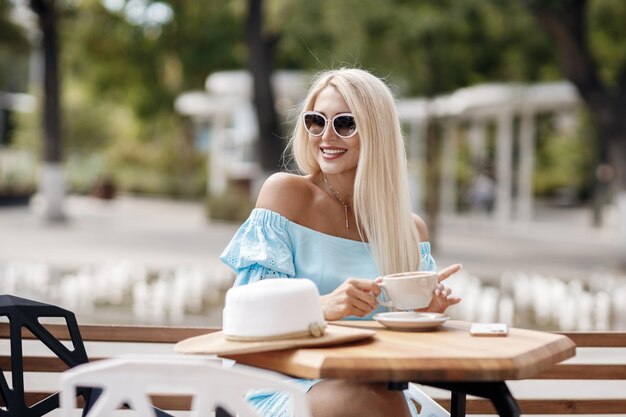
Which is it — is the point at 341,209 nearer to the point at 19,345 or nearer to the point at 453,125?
the point at 19,345

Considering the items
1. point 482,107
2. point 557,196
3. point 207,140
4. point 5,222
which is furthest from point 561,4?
point 207,140

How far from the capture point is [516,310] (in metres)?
11.9

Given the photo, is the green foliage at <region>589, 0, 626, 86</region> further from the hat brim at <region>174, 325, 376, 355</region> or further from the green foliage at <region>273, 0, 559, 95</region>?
the hat brim at <region>174, 325, 376, 355</region>

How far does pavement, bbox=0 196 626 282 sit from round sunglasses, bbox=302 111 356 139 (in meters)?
11.7

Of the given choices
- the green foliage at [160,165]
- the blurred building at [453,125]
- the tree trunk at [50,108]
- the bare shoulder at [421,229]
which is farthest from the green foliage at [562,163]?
the bare shoulder at [421,229]

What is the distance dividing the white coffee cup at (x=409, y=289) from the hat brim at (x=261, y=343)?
8.8 inches

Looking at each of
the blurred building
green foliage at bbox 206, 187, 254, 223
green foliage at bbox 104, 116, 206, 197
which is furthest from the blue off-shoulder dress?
green foliage at bbox 104, 116, 206, 197

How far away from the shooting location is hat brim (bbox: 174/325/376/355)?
110 inches

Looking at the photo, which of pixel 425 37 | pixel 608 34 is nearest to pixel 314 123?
pixel 425 37

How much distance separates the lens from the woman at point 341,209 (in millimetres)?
3578

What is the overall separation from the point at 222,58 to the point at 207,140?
20.1 metres

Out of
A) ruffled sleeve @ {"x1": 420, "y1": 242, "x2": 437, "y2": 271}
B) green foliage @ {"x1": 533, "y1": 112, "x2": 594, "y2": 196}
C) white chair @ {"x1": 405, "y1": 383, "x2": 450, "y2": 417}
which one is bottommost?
white chair @ {"x1": 405, "y1": 383, "x2": 450, "y2": 417}

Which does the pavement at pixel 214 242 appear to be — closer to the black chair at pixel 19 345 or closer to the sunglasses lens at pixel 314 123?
the sunglasses lens at pixel 314 123

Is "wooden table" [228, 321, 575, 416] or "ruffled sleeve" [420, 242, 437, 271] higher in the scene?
"ruffled sleeve" [420, 242, 437, 271]
